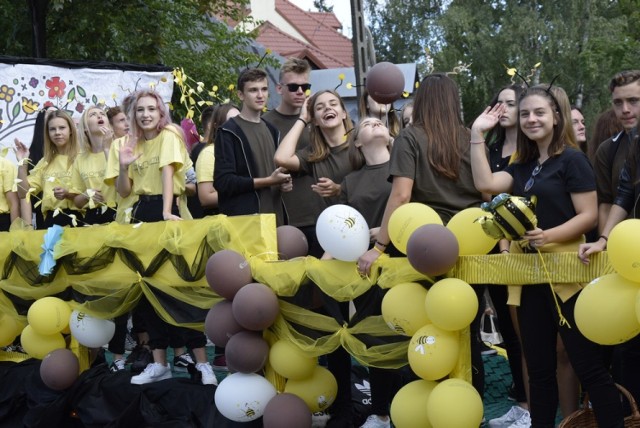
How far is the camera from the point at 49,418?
6.20 m

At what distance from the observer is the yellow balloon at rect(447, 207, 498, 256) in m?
4.35

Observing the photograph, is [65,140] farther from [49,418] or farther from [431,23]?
[431,23]

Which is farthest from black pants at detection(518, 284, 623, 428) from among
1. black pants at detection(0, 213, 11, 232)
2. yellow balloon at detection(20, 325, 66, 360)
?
black pants at detection(0, 213, 11, 232)

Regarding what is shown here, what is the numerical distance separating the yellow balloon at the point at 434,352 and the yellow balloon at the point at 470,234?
0.40 m

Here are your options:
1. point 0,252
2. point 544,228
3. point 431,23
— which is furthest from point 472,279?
point 431,23

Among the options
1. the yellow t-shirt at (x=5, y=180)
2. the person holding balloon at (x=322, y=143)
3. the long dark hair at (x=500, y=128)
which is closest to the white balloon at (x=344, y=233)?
the person holding balloon at (x=322, y=143)

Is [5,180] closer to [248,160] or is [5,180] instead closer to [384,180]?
[248,160]

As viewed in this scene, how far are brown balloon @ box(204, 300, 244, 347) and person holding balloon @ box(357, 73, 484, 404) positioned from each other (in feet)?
2.85

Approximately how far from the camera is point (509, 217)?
12.7 ft

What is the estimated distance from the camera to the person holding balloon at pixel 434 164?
472cm

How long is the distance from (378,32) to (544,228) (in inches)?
1397

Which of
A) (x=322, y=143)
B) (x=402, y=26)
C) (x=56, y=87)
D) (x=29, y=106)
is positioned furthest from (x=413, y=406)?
(x=402, y=26)

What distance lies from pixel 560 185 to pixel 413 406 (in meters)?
1.24

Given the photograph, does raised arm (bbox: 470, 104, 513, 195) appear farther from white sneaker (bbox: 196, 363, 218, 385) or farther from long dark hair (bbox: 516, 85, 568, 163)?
white sneaker (bbox: 196, 363, 218, 385)
